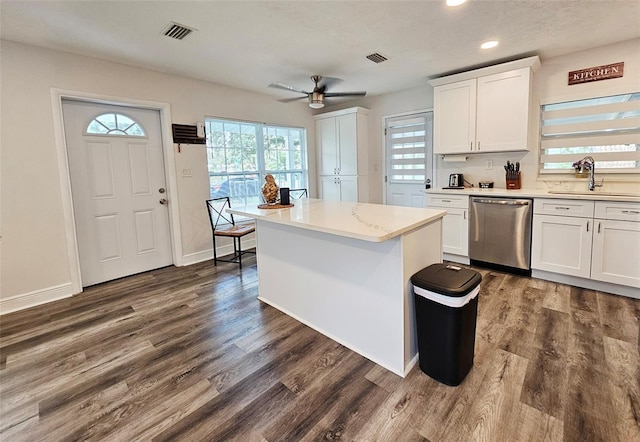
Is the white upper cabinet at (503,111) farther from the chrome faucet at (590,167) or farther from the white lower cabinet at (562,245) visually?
the white lower cabinet at (562,245)

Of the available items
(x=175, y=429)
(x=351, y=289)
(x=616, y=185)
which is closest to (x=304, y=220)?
(x=351, y=289)

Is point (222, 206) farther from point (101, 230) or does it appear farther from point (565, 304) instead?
point (565, 304)

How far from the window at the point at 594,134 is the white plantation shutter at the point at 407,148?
1.49 meters

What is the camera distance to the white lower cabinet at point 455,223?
3.65m

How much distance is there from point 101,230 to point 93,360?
1.85 m

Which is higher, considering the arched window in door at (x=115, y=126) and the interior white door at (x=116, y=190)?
the arched window in door at (x=115, y=126)

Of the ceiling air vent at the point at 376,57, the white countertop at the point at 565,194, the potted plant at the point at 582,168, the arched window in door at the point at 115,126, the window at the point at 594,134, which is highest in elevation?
the ceiling air vent at the point at 376,57

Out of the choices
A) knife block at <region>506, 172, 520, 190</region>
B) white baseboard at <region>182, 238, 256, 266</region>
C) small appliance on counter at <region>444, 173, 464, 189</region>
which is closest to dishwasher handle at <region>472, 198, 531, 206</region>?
knife block at <region>506, 172, 520, 190</region>

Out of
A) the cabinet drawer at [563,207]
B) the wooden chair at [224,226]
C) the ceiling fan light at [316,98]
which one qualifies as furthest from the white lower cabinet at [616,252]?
the wooden chair at [224,226]

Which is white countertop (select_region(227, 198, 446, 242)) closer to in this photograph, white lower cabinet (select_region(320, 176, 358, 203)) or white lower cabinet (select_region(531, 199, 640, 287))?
white lower cabinet (select_region(531, 199, 640, 287))

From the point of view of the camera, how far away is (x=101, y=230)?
350 cm

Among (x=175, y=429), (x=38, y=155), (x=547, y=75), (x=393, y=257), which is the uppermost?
(x=547, y=75)

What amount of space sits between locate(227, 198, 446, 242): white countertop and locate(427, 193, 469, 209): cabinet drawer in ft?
5.14

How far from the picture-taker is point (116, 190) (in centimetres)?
356
